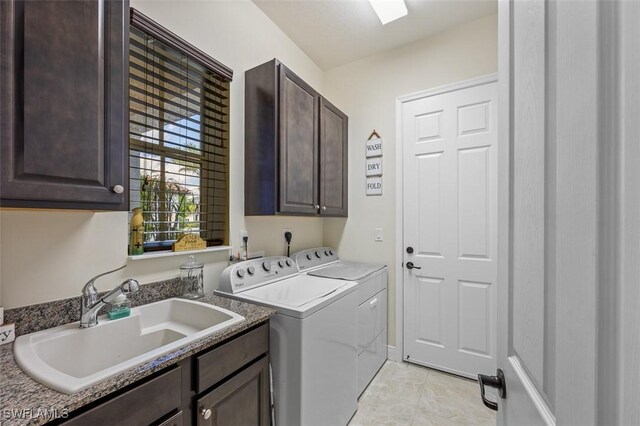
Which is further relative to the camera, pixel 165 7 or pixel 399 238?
pixel 399 238

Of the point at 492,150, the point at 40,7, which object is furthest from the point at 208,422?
the point at 492,150

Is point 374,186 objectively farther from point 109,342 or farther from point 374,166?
point 109,342

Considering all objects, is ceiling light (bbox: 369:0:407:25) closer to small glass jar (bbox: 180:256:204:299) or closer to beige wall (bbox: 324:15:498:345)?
beige wall (bbox: 324:15:498:345)

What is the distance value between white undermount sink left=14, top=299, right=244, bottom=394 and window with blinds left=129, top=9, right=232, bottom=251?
1.27ft

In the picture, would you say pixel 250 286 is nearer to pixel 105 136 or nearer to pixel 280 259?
pixel 280 259

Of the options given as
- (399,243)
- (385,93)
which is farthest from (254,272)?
(385,93)

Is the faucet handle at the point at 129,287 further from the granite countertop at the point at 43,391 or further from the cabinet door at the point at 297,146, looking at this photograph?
the cabinet door at the point at 297,146

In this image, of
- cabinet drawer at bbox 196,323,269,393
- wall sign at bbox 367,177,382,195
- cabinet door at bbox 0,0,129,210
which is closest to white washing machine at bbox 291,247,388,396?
wall sign at bbox 367,177,382,195

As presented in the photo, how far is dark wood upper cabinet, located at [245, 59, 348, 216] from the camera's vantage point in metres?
1.85

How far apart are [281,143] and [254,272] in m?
0.88

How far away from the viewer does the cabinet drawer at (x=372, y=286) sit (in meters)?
2.05

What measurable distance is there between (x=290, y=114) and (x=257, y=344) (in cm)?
147

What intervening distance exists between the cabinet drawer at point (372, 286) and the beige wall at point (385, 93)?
13 centimetres

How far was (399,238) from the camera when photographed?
2.57 meters
